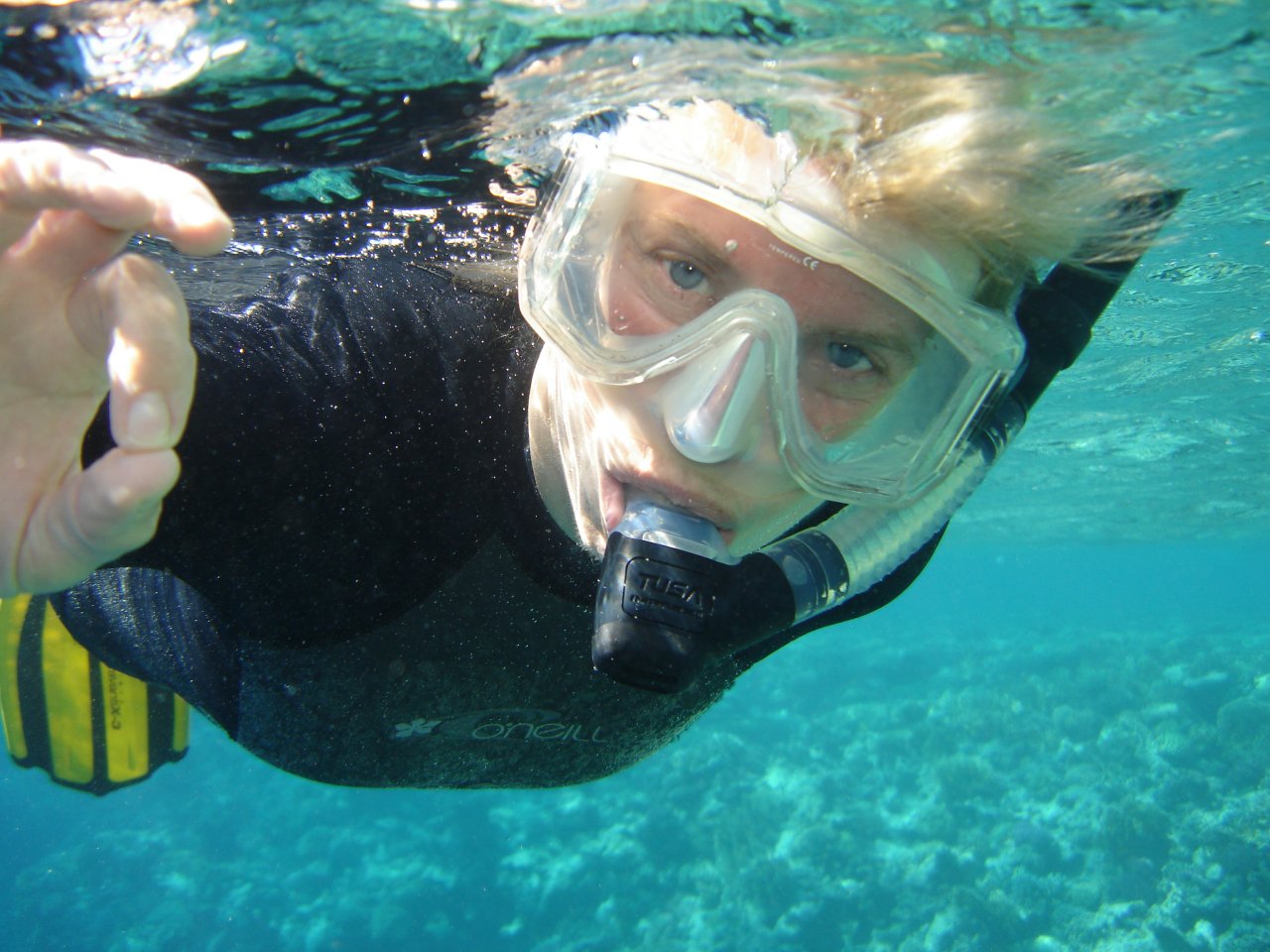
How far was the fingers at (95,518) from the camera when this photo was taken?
53.0 inches

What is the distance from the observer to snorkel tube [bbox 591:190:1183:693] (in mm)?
2230

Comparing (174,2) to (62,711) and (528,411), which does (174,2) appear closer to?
(528,411)

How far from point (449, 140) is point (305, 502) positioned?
9.13 ft

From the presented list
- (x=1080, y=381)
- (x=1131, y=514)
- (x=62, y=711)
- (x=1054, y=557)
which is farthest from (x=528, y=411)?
(x=1054, y=557)

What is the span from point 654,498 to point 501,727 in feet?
4.57

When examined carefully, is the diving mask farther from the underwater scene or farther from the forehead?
the underwater scene

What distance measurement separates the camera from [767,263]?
97.9 inches

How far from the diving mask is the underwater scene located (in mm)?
931

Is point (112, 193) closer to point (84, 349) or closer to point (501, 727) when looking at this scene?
point (84, 349)

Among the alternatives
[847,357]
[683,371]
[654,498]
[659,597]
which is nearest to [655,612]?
[659,597]

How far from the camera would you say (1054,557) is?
54.1m

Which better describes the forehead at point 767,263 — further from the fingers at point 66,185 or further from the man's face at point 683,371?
the fingers at point 66,185

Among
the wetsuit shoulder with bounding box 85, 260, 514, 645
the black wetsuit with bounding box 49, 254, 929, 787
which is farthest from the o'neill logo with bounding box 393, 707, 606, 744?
the wetsuit shoulder with bounding box 85, 260, 514, 645

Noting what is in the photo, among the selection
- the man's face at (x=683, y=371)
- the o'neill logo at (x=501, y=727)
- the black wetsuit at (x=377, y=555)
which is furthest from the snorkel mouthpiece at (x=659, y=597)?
the o'neill logo at (x=501, y=727)
